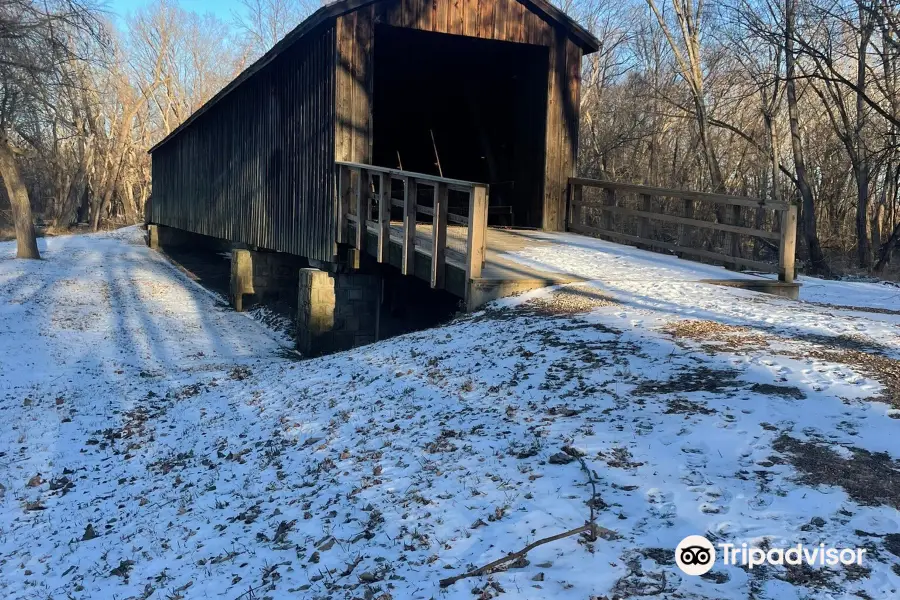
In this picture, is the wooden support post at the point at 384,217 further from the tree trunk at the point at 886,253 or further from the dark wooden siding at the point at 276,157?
the tree trunk at the point at 886,253

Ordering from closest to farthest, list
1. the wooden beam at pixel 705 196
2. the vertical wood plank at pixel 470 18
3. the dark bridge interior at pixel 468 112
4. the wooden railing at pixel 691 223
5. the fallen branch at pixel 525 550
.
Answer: the fallen branch at pixel 525 550 → the wooden railing at pixel 691 223 → the wooden beam at pixel 705 196 → the vertical wood plank at pixel 470 18 → the dark bridge interior at pixel 468 112

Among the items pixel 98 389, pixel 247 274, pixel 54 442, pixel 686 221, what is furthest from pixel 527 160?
pixel 54 442

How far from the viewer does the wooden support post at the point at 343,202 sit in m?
11.2

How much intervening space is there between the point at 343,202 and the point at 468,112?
19.5 feet

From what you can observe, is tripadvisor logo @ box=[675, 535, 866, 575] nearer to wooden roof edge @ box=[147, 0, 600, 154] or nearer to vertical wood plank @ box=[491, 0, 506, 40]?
wooden roof edge @ box=[147, 0, 600, 154]

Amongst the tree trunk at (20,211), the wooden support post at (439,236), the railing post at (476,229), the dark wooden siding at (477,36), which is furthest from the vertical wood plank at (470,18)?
the tree trunk at (20,211)

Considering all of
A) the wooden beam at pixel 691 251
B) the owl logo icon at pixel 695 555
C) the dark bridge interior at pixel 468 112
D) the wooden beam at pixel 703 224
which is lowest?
the owl logo icon at pixel 695 555

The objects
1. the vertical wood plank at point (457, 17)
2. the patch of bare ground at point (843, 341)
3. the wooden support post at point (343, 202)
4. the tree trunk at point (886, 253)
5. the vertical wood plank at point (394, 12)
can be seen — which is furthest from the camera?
the tree trunk at point (886, 253)

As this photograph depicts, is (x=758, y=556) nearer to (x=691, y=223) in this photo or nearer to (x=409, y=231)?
(x=409, y=231)

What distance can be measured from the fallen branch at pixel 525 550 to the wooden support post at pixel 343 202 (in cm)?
845

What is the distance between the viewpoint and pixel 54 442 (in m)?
7.03

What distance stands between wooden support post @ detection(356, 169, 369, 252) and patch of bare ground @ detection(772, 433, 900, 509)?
759 centimetres

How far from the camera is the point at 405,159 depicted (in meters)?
16.8

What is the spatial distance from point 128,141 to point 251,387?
42.4 metres
